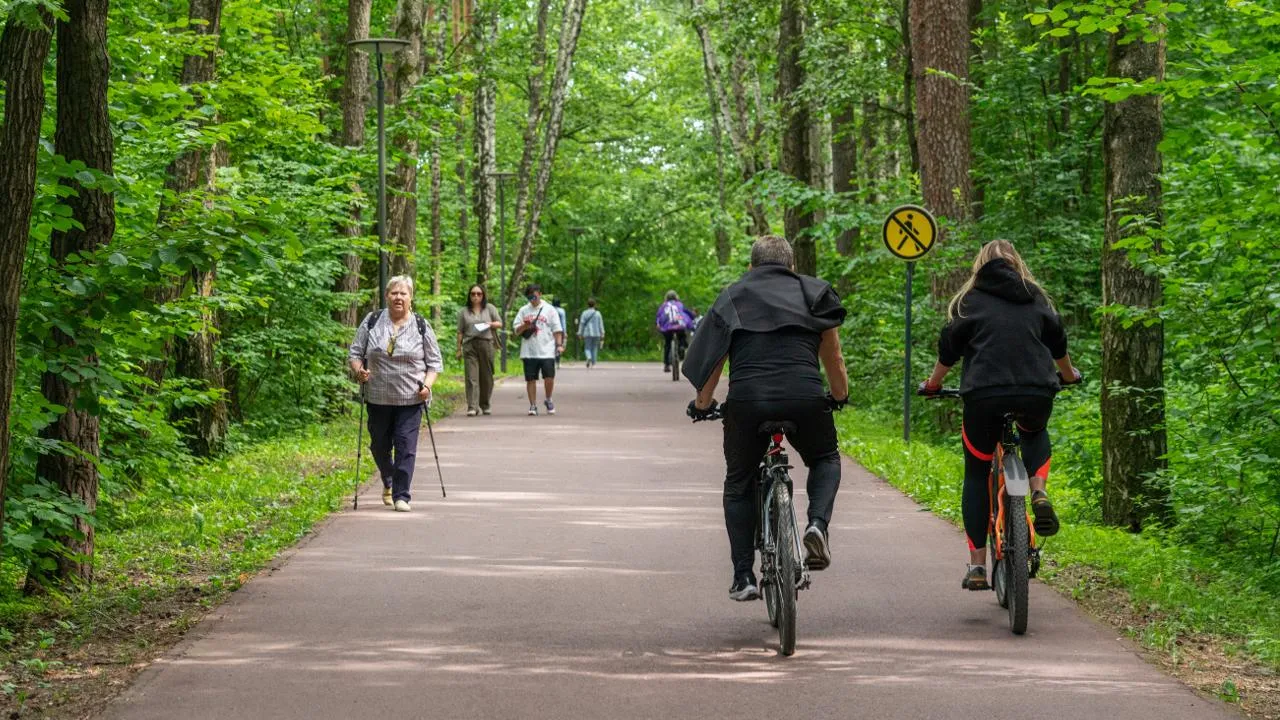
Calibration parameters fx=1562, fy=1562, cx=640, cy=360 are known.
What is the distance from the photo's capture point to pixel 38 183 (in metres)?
8.05

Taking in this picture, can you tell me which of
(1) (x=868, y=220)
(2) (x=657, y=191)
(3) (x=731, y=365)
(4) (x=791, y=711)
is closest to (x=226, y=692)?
(4) (x=791, y=711)

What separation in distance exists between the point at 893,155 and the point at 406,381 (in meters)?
29.4

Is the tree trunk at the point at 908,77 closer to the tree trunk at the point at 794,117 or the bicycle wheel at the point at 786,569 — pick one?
the tree trunk at the point at 794,117

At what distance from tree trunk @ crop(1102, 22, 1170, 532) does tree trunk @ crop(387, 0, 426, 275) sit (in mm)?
12680

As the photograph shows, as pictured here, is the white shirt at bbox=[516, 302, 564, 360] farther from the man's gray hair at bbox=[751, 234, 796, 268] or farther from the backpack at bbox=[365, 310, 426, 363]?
the man's gray hair at bbox=[751, 234, 796, 268]

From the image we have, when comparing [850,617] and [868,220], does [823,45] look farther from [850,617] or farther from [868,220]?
[850,617]

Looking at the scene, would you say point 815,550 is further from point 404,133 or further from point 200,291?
point 404,133

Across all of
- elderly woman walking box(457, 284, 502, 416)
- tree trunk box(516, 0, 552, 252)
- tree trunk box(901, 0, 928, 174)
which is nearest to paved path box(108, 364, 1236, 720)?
elderly woman walking box(457, 284, 502, 416)

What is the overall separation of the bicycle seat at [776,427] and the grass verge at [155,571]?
291cm

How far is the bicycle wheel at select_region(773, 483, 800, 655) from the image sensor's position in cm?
676

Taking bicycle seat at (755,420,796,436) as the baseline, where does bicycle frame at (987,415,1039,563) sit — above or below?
below

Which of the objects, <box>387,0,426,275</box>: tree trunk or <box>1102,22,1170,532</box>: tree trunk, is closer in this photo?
<box>1102,22,1170,532</box>: tree trunk

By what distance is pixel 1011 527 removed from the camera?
23.7ft

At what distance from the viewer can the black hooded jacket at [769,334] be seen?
7125 millimetres
